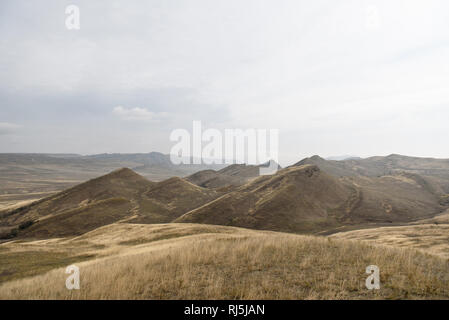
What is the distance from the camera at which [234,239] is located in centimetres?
1647

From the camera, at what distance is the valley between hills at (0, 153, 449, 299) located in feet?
24.9

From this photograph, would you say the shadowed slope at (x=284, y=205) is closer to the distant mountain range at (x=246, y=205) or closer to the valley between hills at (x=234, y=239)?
the distant mountain range at (x=246, y=205)

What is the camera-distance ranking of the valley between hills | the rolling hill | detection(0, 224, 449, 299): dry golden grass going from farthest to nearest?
the rolling hill, the valley between hills, detection(0, 224, 449, 299): dry golden grass

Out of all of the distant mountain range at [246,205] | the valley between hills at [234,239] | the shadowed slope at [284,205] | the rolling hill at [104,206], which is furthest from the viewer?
the shadowed slope at [284,205]

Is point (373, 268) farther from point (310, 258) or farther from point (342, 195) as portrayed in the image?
point (342, 195)

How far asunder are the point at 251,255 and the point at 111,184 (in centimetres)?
8052

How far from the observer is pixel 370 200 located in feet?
218

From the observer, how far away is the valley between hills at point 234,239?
7594 mm

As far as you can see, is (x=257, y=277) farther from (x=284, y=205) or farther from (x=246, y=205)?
(x=246, y=205)

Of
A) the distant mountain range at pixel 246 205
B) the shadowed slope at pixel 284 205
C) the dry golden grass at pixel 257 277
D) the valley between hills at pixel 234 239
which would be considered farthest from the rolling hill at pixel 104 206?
the dry golden grass at pixel 257 277

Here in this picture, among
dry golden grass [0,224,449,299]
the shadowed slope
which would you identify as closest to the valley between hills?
dry golden grass [0,224,449,299]

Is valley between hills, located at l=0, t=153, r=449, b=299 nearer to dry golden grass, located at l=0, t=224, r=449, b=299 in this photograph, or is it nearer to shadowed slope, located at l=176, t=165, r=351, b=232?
dry golden grass, located at l=0, t=224, r=449, b=299

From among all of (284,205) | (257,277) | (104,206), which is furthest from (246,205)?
(257,277)
